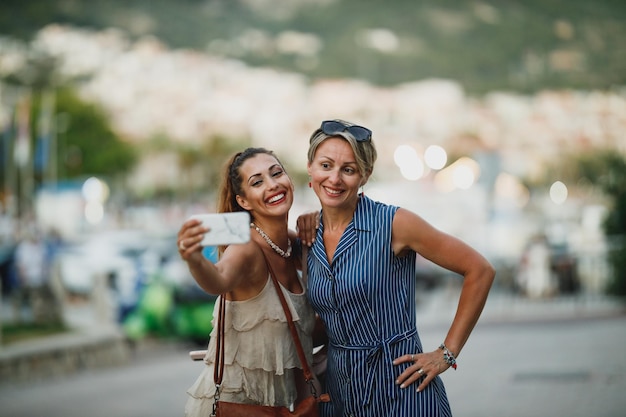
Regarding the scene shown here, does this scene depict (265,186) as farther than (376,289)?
→ Yes

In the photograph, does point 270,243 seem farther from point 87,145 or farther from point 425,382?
point 87,145

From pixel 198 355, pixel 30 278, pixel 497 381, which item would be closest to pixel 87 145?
pixel 30 278

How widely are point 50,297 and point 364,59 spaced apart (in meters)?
102

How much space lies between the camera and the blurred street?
287 inches

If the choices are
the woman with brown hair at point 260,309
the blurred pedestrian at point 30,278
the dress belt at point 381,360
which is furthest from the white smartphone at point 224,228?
the blurred pedestrian at point 30,278

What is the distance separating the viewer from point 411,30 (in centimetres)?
12181

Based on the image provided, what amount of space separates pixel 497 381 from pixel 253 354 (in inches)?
235

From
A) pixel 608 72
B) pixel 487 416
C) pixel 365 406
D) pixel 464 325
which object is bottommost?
pixel 487 416

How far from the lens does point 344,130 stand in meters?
2.87

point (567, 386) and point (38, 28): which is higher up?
point (38, 28)

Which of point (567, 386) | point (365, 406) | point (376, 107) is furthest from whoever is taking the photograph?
point (376, 107)

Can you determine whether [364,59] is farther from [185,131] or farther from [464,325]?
[464,325]

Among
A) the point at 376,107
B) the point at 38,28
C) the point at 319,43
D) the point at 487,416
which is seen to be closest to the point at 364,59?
the point at 319,43

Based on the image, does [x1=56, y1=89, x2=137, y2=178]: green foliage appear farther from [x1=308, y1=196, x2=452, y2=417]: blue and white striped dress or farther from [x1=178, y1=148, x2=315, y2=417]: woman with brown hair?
[x1=308, y1=196, x2=452, y2=417]: blue and white striped dress
